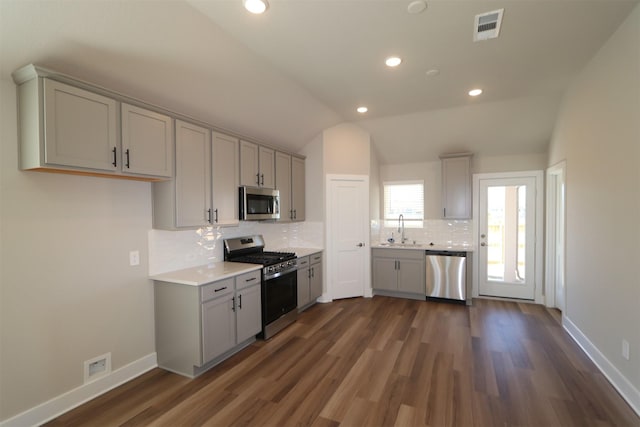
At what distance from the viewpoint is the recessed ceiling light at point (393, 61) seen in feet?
9.57

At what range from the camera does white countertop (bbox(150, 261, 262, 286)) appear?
2.77m

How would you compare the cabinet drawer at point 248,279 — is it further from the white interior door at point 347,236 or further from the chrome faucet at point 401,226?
the chrome faucet at point 401,226

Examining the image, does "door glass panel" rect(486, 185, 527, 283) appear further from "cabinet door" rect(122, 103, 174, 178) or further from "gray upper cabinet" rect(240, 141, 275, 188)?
"cabinet door" rect(122, 103, 174, 178)

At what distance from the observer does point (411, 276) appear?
509cm

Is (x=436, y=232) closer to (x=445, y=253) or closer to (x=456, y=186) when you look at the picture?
(x=445, y=253)

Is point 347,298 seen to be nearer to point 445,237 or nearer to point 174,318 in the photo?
point 445,237

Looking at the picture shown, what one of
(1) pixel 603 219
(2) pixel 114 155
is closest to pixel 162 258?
(2) pixel 114 155

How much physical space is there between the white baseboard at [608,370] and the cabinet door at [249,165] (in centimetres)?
408

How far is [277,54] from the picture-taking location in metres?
2.84

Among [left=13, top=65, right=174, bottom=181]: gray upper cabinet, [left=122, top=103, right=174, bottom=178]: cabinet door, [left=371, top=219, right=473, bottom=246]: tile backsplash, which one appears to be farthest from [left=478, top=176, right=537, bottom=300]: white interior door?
[left=13, top=65, right=174, bottom=181]: gray upper cabinet

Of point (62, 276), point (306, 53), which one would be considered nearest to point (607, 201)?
point (306, 53)

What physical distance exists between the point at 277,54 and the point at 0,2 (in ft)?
6.09

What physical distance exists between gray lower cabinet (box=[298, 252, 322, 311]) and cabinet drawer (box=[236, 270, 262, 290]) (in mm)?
932

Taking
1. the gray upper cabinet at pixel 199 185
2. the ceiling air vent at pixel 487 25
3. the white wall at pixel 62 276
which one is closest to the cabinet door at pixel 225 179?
the gray upper cabinet at pixel 199 185
